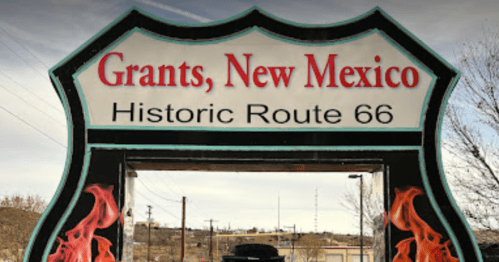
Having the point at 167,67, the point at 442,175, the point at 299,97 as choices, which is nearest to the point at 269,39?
the point at 299,97

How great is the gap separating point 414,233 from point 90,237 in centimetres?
563

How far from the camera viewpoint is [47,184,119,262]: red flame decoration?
9.64 metres

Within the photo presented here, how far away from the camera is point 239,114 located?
10.0 m

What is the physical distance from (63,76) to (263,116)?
3664 millimetres

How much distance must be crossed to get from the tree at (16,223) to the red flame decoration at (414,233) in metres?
34.3

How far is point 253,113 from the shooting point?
1004 cm

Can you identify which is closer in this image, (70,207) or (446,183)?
(70,207)

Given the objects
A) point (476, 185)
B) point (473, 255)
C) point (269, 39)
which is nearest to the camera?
point (473, 255)

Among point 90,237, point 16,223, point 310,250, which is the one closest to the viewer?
point 90,237

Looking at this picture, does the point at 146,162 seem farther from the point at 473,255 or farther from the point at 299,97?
the point at 473,255

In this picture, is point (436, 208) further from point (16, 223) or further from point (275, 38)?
point (16, 223)

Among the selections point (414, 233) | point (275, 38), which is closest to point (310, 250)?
point (414, 233)

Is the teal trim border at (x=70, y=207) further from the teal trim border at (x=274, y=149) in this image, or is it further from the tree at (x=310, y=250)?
the tree at (x=310, y=250)

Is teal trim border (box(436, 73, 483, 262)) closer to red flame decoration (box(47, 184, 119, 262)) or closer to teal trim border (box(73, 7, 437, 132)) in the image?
teal trim border (box(73, 7, 437, 132))
